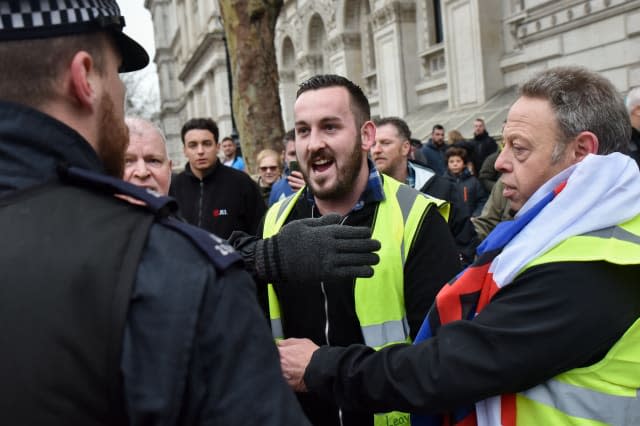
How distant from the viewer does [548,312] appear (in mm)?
1601

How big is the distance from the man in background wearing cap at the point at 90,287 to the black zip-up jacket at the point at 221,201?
164 inches

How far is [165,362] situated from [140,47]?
671 mm

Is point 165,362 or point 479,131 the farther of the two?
point 479,131

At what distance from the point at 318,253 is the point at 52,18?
918mm

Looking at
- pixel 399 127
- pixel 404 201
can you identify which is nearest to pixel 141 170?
pixel 404 201

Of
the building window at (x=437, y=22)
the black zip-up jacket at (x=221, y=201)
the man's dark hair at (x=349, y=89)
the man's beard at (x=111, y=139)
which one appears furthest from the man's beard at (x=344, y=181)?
the building window at (x=437, y=22)

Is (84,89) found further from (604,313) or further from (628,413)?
(628,413)

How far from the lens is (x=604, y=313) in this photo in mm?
1592

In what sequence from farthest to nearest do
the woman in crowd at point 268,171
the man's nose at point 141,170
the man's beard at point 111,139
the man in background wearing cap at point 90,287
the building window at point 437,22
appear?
the building window at point 437,22, the woman in crowd at point 268,171, the man's nose at point 141,170, the man's beard at point 111,139, the man in background wearing cap at point 90,287

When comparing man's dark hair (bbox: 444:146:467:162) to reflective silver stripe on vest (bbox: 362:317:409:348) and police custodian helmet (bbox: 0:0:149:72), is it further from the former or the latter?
police custodian helmet (bbox: 0:0:149:72)

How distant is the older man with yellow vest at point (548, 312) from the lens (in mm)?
1598

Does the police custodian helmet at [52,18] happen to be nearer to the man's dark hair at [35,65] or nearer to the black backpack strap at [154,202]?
the man's dark hair at [35,65]

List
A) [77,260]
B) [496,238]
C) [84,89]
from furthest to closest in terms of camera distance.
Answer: [496,238] → [84,89] → [77,260]

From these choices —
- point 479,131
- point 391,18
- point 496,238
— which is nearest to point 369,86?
point 391,18
